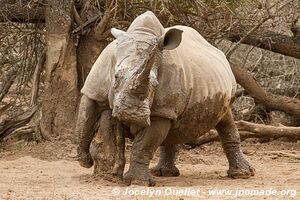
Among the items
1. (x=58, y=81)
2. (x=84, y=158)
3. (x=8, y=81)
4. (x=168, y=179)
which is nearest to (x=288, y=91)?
(x=58, y=81)

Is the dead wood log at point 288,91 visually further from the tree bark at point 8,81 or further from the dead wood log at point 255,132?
the tree bark at point 8,81

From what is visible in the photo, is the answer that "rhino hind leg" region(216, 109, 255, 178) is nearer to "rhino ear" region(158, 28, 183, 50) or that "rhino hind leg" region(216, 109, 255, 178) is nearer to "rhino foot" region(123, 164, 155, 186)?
"rhino foot" region(123, 164, 155, 186)

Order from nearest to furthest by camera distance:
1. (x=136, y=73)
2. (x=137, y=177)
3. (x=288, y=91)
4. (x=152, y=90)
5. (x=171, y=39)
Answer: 1. (x=136, y=73)
2. (x=152, y=90)
3. (x=171, y=39)
4. (x=137, y=177)
5. (x=288, y=91)

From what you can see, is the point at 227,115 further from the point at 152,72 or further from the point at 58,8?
the point at 58,8

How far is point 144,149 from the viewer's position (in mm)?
7195

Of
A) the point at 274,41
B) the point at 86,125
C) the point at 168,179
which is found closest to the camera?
the point at 86,125

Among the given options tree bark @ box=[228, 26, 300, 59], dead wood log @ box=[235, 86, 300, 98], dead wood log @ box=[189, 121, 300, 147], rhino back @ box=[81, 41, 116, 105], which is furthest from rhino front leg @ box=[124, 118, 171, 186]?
dead wood log @ box=[235, 86, 300, 98]

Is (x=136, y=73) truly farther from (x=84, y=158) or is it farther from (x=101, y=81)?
(x=84, y=158)

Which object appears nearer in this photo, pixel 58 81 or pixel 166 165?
pixel 166 165

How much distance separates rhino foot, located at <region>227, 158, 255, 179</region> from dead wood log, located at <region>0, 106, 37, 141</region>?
3423 mm

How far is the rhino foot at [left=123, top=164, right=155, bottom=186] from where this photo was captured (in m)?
7.12

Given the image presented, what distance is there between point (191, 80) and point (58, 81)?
324cm

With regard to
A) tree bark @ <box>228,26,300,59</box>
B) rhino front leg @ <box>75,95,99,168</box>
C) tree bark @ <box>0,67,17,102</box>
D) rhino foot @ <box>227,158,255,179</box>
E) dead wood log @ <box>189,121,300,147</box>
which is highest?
tree bark @ <box>228,26,300,59</box>

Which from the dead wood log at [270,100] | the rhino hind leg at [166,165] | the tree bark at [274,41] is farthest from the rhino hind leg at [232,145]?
the tree bark at [274,41]
